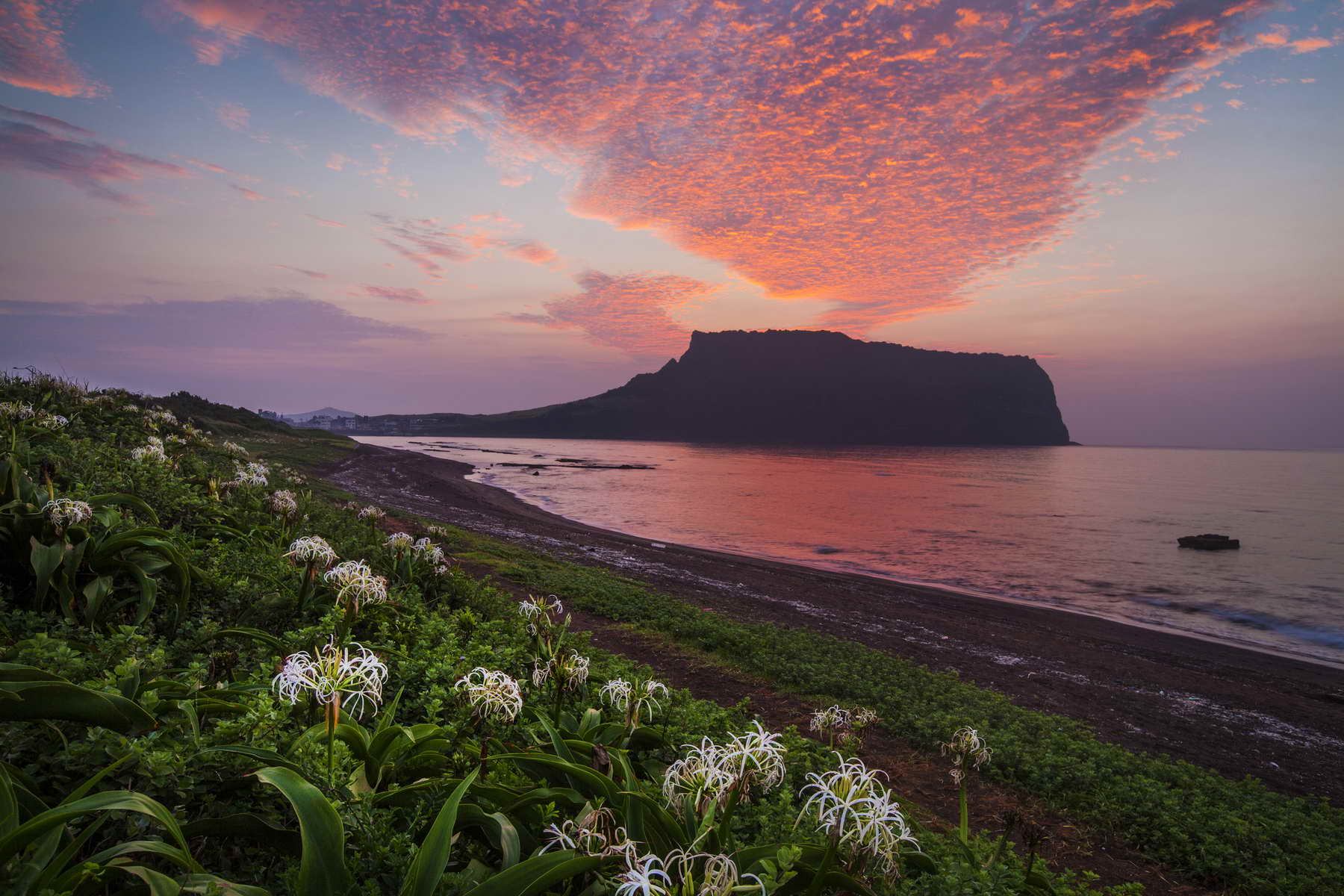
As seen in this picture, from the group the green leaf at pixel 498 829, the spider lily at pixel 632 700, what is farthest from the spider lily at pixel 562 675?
the green leaf at pixel 498 829

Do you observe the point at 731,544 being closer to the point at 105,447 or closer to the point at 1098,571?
the point at 1098,571

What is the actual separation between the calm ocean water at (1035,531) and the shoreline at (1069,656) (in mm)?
3690

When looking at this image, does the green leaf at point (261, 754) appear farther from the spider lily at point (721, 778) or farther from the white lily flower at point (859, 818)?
the white lily flower at point (859, 818)

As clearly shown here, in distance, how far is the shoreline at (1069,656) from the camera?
40.5ft

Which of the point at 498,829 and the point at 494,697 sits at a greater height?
the point at 494,697

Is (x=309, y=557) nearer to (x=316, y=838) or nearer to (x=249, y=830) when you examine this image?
(x=249, y=830)

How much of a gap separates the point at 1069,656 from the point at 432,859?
65.5 feet

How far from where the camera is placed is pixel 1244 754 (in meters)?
11.9

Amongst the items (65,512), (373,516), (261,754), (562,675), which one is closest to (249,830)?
(261,754)

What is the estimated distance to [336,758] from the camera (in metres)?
2.83

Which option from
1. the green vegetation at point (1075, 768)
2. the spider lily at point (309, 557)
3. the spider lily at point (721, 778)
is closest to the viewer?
the spider lily at point (721, 778)

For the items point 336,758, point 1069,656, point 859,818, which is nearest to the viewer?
point 859,818

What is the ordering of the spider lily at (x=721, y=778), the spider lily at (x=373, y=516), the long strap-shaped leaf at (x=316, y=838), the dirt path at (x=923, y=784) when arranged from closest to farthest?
the long strap-shaped leaf at (x=316, y=838), the spider lily at (x=721, y=778), the dirt path at (x=923, y=784), the spider lily at (x=373, y=516)

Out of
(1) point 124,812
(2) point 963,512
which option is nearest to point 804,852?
(1) point 124,812
